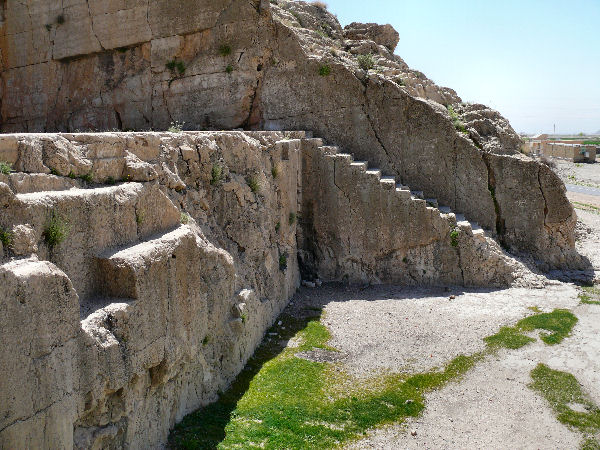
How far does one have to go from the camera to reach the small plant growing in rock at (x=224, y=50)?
51.2 feet

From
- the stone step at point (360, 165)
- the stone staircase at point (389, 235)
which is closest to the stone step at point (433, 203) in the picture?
the stone staircase at point (389, 235)

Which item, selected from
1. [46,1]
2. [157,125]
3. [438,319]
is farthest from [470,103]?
[46,1]

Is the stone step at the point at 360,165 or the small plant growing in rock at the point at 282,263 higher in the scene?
the stone step at the point at 360,165

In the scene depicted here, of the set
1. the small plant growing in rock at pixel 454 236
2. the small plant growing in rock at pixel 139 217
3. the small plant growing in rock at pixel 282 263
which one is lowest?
the small plant growing in rock at pixel 282 263

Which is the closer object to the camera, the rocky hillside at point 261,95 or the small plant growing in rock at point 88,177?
the small plant growing in rock at point 88,177

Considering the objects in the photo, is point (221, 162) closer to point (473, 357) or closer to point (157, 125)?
point (473, 357)

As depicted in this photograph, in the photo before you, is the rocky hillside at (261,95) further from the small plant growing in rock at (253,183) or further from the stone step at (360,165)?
the small plant growing in rock at (253,183)

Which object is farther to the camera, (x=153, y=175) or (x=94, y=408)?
(x=153, y=175)

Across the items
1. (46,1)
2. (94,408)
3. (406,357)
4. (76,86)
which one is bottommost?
(406,357)

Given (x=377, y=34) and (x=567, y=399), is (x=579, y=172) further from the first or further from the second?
(x=567, y=399)

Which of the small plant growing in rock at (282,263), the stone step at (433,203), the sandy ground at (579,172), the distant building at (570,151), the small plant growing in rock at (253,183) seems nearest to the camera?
the small plant growing in rock at (253,183)

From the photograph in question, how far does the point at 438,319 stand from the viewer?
39.5 ft

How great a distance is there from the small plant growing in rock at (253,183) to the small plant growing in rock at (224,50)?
19.3 feet

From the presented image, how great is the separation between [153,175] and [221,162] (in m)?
2.66
